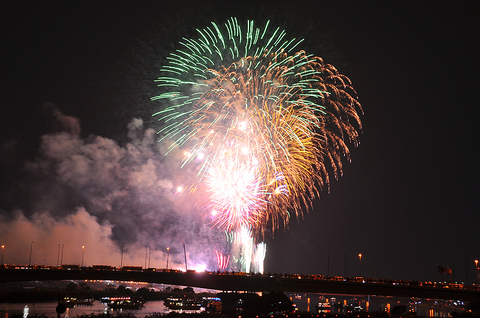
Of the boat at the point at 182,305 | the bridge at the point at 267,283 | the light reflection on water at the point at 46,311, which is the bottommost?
the boat at the point at 182,305

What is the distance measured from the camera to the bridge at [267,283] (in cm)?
8075

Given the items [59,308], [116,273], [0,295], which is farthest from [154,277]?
[0,295]

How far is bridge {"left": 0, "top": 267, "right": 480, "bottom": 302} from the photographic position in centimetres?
8075

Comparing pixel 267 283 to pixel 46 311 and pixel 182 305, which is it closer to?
pixel 46 311

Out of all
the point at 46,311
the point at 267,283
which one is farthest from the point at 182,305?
the point at 267,283

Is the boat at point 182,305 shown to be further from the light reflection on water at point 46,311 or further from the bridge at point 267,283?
the bridge at point 267,283

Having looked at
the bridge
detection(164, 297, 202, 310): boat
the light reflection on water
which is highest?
the bridge

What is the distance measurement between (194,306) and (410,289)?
10170cm

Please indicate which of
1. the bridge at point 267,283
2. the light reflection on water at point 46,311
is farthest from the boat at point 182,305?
the bridge at point 267,283

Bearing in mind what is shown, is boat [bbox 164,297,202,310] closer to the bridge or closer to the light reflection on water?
the light reflection on water

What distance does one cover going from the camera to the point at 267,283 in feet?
299

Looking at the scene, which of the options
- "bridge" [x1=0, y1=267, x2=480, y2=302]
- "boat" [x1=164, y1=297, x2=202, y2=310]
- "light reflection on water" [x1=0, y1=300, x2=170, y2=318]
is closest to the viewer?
"bridge" [x1=0, y1=267, x2=480, y2=302]

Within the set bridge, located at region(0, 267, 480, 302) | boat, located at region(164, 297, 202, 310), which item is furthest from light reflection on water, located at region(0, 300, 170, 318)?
bridge, located at region(0, 267, 480, 302)

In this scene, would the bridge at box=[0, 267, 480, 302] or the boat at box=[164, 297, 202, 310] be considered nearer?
the bridge at box=[0, 267, 480, 302]
